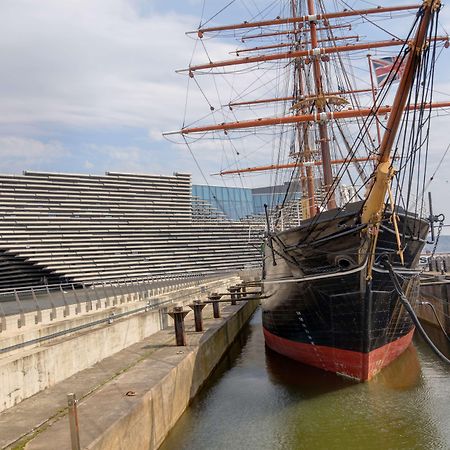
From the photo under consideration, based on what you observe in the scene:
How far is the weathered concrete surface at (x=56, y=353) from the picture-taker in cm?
786

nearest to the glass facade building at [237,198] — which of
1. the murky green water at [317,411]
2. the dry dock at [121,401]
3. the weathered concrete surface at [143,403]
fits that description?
the murky green water at [317,411]

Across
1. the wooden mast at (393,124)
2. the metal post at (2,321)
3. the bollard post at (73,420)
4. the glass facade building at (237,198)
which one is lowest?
the bollard post at (73,420)

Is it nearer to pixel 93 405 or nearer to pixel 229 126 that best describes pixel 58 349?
pixel 93 405

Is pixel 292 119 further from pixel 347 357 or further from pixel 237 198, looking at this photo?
pixel 237 198

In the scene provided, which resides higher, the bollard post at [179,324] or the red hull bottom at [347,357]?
the bollard post at [179,324]

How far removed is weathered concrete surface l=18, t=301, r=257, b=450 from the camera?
6.53m

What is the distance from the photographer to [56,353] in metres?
9.27

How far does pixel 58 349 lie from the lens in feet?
30.7

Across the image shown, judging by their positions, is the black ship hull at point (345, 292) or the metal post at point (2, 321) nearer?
the metal post at point (2, 321)

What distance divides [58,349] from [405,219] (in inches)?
339

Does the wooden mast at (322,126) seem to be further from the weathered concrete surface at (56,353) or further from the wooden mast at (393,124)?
the weathered concrete surface at (56,353)

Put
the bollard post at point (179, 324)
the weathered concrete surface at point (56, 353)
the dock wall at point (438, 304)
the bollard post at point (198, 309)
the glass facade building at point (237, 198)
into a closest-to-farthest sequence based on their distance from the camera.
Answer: the weathered concrete surface at point (56, 353) → the bollard post at point (179, 324) → the bollard post at point (198, 309) → the dock wall at point (438, 304) → the glass facade building at point (237, 198)

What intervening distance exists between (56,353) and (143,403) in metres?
2.25

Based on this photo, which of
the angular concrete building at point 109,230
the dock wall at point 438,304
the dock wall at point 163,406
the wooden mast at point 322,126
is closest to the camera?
the dock wall at point 163,406
